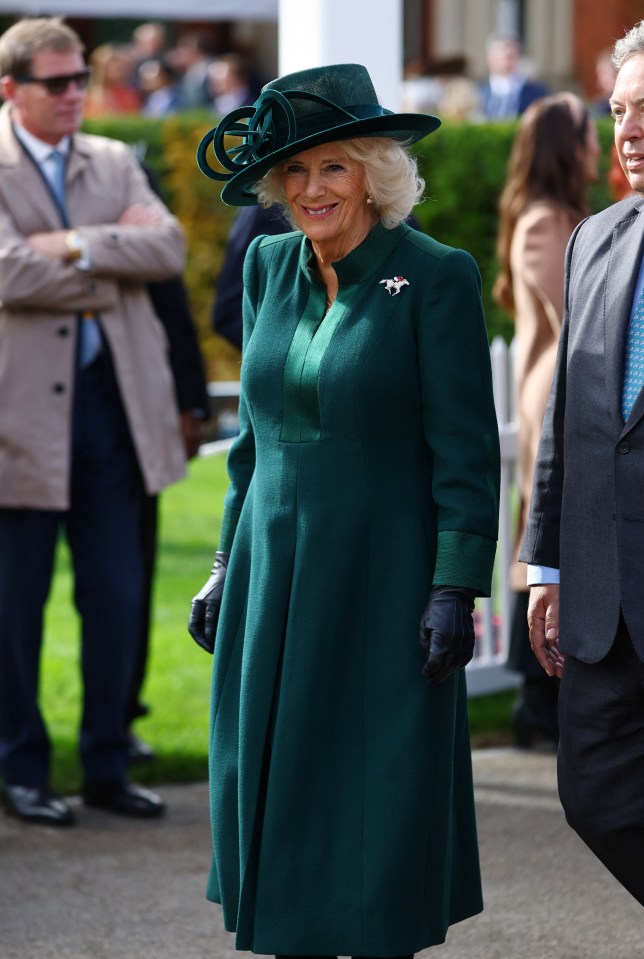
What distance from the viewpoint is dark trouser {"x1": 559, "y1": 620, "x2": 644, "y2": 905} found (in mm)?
3453

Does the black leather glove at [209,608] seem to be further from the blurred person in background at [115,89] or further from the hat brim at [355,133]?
the blurred person in background at [115,89]

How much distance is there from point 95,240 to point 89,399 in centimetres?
52

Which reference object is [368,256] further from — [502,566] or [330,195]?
[502,566]

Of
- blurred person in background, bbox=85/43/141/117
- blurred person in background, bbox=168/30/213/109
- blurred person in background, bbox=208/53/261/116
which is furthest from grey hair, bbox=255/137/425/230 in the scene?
blurred person in background, bbox=168/30/213/109

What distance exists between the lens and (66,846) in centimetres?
528

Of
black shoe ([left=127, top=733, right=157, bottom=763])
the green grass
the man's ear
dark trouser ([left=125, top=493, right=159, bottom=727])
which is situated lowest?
the green grass

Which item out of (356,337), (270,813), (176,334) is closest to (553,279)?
(176,334)

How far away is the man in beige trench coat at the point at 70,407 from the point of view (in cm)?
548

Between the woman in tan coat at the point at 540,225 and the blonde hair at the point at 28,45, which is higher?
the blonde hair at the point at 28,45

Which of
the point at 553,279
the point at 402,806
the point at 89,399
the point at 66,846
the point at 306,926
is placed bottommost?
the point at 66,846

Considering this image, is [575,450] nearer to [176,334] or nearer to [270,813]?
[270,813]

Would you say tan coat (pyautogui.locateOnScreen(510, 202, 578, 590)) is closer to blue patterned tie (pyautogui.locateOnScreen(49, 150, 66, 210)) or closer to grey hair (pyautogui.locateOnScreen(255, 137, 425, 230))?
blue patterned tie (pyautogui.locateOnScreen(49, 150, 66, 210))

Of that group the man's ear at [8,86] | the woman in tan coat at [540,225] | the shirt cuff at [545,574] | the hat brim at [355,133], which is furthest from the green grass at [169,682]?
the hat brim at [355,133]

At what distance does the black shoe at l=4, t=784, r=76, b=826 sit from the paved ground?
0.14 feet
